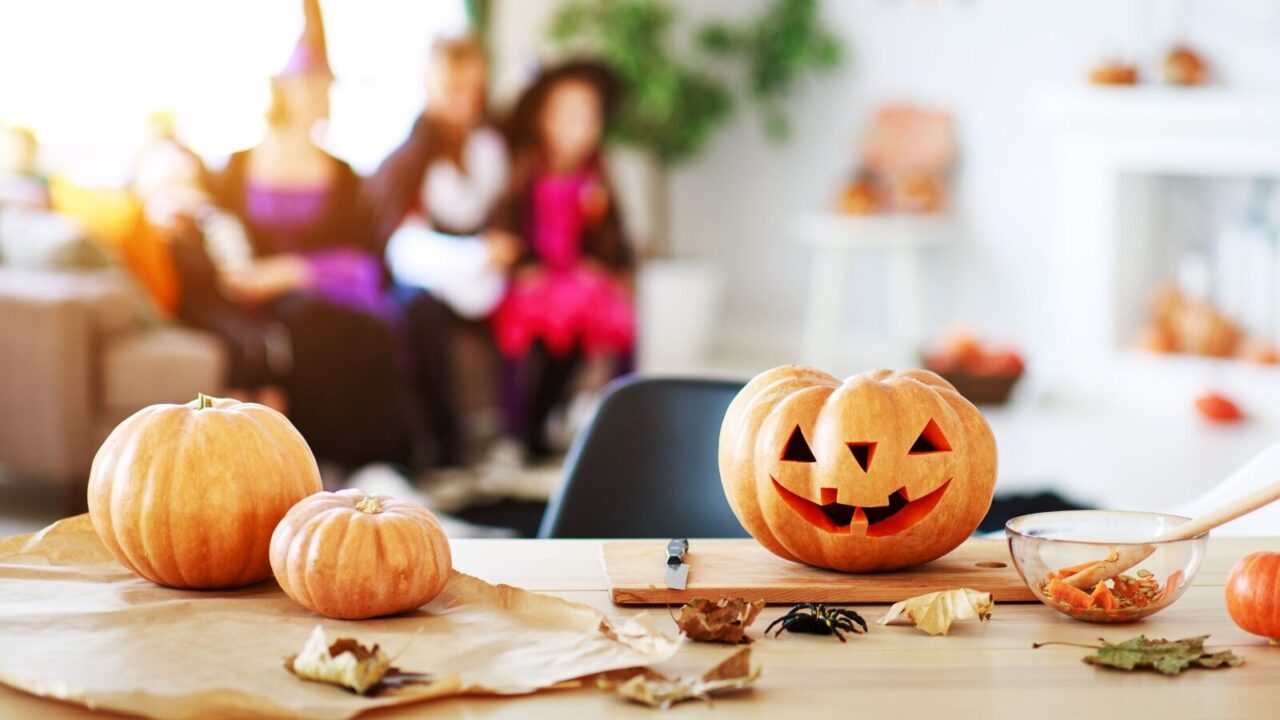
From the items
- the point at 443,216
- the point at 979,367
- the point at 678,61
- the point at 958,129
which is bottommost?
the point at 979,367

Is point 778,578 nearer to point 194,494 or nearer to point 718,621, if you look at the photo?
point 718,621

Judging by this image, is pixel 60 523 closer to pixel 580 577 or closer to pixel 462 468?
pixel 580 577

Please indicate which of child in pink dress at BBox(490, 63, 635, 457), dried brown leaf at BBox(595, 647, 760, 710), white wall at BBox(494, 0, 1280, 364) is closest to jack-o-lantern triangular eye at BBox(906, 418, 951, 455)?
dried brown leaf at BBox(595, 647, 760, 710)

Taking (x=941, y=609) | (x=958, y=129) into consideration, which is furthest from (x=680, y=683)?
(x=958, y=129)

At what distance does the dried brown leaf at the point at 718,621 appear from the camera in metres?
0.93

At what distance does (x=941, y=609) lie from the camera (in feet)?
3.20


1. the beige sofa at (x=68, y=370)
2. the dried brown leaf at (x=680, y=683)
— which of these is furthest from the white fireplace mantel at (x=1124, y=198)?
the dried brown leaf at (x=680, y=683)

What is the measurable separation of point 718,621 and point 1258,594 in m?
0.35

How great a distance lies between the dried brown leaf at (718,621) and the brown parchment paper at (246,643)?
0.15 ft

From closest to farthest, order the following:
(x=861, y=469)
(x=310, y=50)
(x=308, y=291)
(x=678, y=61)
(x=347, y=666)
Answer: (x=347, y=666)
(x=861, y=469)
(x=308, y=291)
(x=310, y=50)
(x=678, y=61)

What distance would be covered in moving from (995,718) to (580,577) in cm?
40

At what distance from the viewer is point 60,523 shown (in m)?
1.13

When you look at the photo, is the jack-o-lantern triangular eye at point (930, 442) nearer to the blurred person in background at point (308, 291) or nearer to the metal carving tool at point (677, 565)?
the metal carving tool at point (677, 565)

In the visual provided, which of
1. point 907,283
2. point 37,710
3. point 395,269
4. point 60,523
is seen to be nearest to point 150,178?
point 395,269
